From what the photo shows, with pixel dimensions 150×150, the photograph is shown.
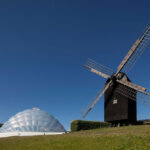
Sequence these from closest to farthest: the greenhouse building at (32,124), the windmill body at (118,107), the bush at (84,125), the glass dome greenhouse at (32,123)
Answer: the windmill body at (118,107) → the bush at (84,125) → the greenhouse building at (32,124) → the glass dome greenhouse at (32,123)

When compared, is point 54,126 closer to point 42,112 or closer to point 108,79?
point 42,112

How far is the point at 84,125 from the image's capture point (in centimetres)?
3538

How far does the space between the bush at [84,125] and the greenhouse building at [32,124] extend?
21.9m

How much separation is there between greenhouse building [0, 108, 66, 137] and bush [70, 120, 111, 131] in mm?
21851

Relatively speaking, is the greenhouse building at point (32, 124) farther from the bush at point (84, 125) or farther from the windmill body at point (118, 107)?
the windmill body at point (118, 107)

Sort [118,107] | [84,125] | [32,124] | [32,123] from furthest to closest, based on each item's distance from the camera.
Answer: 1. [32,123]
2. [32,124]
3. [84,125]
4. [118,107]

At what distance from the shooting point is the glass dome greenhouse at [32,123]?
5653cm

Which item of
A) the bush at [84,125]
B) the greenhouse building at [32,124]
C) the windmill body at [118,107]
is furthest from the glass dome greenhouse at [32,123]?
the windmill body at [118,107]

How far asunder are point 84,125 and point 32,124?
2617cm

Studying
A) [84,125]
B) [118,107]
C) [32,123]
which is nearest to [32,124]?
[32,123]

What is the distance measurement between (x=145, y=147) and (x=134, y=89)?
20.4 m

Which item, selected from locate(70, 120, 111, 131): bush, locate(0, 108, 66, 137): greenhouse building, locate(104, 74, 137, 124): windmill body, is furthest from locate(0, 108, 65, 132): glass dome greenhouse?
locate(104, 74, 137, 124): windmill body

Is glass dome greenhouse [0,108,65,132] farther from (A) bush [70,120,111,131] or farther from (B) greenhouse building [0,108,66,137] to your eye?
(A) bush [70,120,111,131]

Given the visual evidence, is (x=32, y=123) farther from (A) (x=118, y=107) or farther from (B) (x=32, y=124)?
(A) (x=118, y=107)
